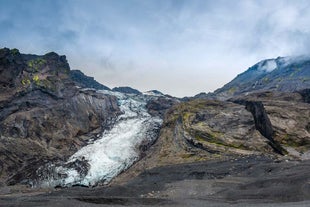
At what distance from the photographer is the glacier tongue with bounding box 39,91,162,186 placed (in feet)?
172

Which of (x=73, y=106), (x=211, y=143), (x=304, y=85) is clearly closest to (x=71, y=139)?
(x=73, y=106)

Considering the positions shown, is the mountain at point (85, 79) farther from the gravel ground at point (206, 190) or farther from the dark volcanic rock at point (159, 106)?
the gravel ground at point (206, 190)

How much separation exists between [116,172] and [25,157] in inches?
523

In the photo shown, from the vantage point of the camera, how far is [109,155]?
60.8 meters

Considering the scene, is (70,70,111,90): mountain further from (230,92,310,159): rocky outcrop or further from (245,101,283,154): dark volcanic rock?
(230,92,310,159): rocky outcrop

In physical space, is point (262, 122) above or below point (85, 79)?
below

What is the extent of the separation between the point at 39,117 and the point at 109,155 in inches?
569

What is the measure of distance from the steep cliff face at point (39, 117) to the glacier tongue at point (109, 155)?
2.72 m

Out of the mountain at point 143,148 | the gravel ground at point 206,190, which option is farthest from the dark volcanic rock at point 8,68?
the gravel ground at point 206,190

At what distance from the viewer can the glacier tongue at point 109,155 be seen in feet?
172

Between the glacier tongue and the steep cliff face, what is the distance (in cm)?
272

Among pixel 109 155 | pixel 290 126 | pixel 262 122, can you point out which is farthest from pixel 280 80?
pixel 109 155

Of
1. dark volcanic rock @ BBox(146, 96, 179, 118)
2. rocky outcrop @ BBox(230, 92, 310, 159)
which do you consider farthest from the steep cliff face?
rocky outcrop @ BBox(230, 92, 310, 159)

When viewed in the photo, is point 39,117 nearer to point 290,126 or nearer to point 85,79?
point 290,126
